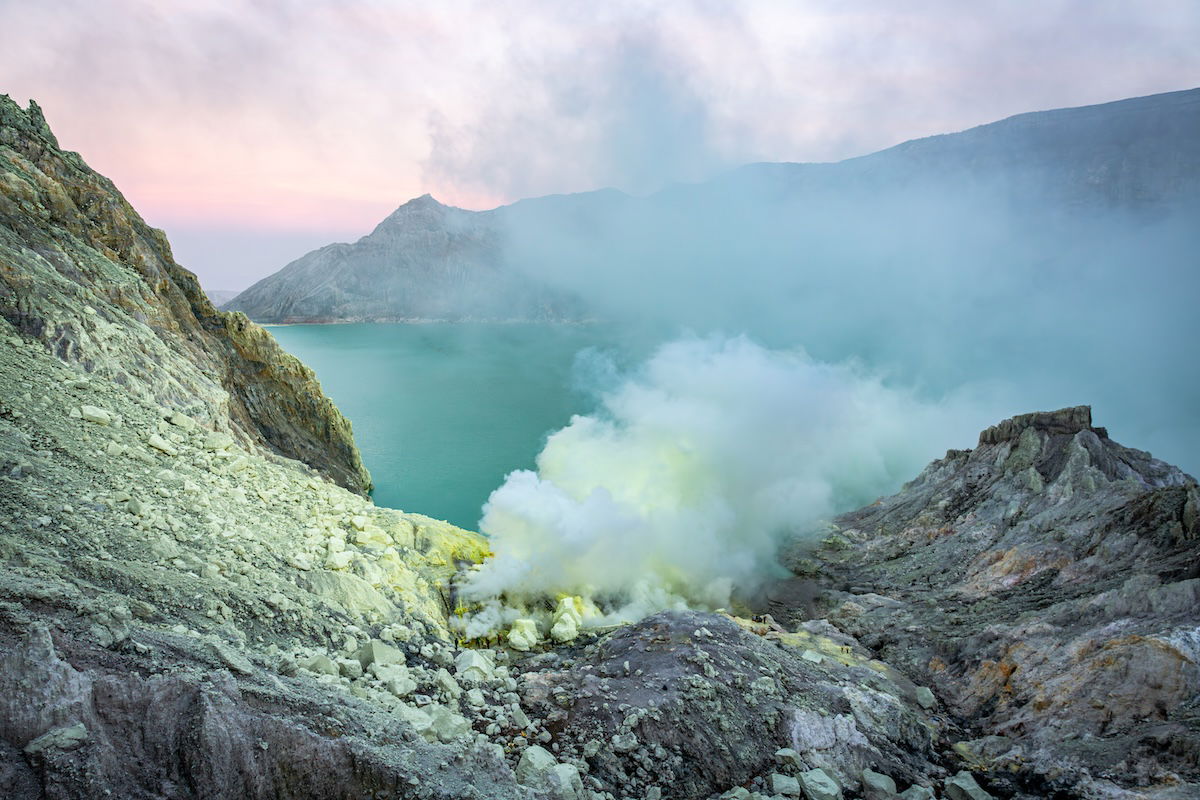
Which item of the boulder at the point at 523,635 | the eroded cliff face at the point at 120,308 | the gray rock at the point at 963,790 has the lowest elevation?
the gray rock at the point at 963,790

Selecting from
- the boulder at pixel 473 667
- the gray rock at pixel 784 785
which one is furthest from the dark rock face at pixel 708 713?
the boulder at pixel 473 667

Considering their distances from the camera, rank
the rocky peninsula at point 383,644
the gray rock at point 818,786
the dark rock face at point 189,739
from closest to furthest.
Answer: the dark rock face at point 189,739, the rocky peninsula at point 383,644, the gray rock at point 818,786

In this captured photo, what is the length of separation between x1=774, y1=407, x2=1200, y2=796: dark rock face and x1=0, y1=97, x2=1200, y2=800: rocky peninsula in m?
0.09

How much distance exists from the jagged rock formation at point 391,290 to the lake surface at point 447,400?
88.0ft

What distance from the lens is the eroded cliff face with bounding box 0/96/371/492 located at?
49.4ft

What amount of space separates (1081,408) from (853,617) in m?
16.6

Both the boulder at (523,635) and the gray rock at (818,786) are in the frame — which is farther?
the boulder at (523,635)

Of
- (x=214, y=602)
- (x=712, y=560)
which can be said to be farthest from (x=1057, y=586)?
(x=214, y=602)

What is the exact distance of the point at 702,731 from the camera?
9367 mm

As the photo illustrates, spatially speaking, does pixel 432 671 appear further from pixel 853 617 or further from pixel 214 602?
pixel 853 617

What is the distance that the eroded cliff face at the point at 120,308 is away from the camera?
15.1 metres

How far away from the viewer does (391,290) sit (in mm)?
182750

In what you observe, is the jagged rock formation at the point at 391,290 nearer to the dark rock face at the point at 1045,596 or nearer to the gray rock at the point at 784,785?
the dark rock face at the point at 1045,596

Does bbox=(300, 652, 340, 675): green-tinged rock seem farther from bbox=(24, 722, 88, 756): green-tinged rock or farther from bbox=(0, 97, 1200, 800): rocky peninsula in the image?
bbox=(24, 722, 88, 756): green-tinged rock
